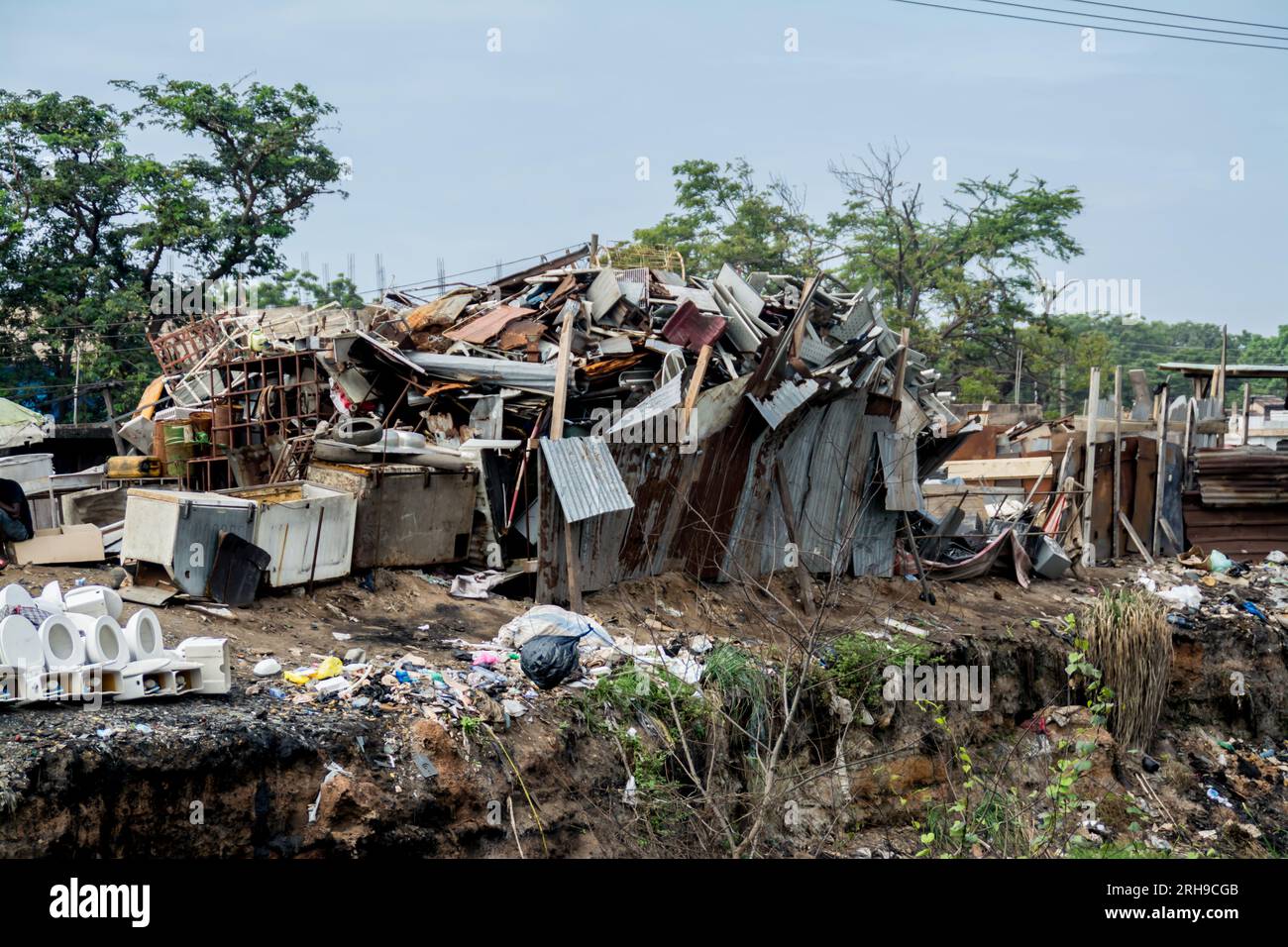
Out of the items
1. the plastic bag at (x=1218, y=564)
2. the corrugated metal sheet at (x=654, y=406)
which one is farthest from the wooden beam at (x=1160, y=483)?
the corrugated metal sheet at (x=654, y=406)

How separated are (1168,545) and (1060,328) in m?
15.2

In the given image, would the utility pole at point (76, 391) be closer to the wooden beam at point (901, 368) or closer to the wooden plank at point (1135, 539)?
the wooden beam at point (901, 368)

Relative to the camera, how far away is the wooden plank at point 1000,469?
47.7 feet

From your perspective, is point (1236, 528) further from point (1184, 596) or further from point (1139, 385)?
point (1184, 596)

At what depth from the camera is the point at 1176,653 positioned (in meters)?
11.4

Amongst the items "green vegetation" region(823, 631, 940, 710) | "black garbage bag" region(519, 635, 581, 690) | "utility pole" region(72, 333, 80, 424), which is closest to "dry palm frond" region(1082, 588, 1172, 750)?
"green vegetation" region(823, 631, 940, 710)

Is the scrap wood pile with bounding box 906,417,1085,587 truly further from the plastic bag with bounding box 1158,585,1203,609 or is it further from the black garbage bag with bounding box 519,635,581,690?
the black garbage bag with bounding box 519,635,581,690

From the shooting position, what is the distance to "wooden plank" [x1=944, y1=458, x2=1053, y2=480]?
14539mm

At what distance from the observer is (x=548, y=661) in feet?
21.2

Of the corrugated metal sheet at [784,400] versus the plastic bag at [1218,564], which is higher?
the corrugated metal sheet at [784,400]

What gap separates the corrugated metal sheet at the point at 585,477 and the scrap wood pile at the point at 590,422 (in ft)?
0.06

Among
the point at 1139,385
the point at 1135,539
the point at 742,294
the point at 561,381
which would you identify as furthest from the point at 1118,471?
the point at 561,381

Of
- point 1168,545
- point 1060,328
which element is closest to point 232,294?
point 1168,545
